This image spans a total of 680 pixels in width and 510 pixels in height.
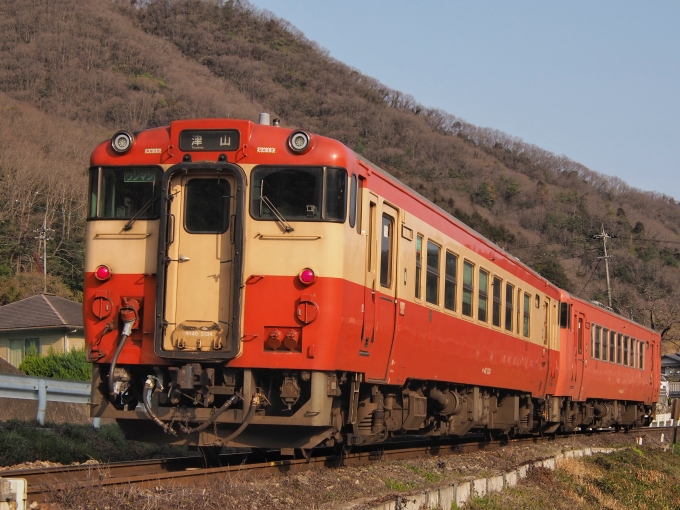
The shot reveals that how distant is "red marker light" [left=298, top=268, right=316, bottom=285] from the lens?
8.70 metres

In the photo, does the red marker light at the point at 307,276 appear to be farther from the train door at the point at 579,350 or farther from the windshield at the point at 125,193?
the train door at the point at 579,350

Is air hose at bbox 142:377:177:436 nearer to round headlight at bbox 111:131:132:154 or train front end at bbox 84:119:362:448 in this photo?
train front end at bbox 84:119:362:448

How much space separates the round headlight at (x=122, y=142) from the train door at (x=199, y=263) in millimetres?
658

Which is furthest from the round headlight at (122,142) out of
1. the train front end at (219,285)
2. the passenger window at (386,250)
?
the passenger window at (386,250)

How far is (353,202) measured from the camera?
30.2 ft

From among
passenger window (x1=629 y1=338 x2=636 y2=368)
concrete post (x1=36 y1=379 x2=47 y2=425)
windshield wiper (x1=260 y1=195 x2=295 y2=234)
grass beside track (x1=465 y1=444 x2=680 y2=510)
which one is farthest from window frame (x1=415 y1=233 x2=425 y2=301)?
passenger window (x1=629 y1=338 x2=636 y2=368)

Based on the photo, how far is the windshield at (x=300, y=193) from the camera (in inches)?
351

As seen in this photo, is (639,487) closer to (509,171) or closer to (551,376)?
(551,376)

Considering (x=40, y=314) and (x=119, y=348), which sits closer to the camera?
(x=119, y=348)

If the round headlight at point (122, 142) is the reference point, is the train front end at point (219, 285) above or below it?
below

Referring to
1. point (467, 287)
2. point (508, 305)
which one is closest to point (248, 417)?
point (467, 287)

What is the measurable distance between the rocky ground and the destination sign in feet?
10.2

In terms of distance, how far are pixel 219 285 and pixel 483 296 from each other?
259 inches

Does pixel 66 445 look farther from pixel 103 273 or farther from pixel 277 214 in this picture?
pixel 277 214
